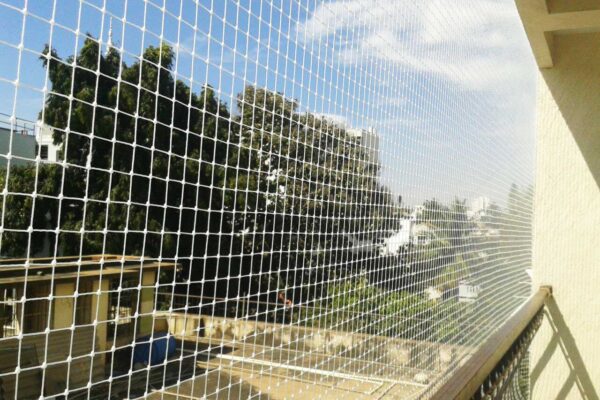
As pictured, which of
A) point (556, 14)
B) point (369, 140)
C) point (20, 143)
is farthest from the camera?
point (369, 140)

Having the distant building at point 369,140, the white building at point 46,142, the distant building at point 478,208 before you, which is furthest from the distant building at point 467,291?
the white building at point 46,142

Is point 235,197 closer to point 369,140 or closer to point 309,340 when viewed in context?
point 309,340

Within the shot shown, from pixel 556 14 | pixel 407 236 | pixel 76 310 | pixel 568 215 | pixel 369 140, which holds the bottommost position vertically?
pixel 76 310

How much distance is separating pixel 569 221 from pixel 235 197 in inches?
58.6

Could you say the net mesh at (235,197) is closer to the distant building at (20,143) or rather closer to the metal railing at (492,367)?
the distant building at (20,143)

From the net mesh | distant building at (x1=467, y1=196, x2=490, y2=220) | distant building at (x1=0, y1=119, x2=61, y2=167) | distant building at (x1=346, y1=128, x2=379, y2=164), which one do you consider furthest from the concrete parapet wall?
distant building at (x1=467, y1=196, x2=490, y2=220)

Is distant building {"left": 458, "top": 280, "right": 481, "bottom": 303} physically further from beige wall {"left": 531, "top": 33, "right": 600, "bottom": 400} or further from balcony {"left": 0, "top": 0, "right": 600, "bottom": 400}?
beige wall {"left": 531, "top": 33, "right": 600, "bottom": 400}

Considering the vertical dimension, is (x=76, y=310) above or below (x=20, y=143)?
below

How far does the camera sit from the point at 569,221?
2.09m

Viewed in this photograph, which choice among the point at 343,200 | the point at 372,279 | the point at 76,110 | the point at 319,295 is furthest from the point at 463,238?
the point at 76,110

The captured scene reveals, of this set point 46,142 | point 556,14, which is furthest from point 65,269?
point 556,14

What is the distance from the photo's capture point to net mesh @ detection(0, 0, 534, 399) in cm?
93

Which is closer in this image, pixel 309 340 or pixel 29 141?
pixel 29 141

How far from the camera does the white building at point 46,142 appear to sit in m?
0.89
